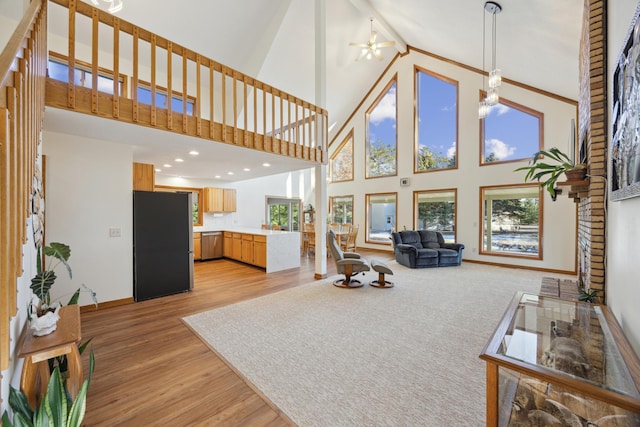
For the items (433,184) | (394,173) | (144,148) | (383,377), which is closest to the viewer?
(383,377)

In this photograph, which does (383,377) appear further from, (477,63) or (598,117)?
(477,63)

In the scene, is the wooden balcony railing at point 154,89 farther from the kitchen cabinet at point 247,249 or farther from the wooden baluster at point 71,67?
the kitchen cabinet at point 247,249

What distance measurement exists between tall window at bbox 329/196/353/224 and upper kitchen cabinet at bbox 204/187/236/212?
4042 millimetres

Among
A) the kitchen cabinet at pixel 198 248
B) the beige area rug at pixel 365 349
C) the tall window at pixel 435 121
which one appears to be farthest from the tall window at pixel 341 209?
the beige area rug at pixel 365 349

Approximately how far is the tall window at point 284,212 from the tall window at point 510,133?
6.17 metres

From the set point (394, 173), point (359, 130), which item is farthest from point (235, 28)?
point (394, 173)

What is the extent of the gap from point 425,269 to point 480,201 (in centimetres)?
246

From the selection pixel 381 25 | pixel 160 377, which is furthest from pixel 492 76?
pixel 160 377

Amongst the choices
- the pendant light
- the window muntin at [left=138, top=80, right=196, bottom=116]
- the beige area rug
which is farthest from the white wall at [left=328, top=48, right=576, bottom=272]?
the window muntin at [left=138, top=80, right=196, bottom=116]

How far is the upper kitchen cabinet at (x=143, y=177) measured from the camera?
4516 millimetres

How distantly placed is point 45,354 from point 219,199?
6.50 metres

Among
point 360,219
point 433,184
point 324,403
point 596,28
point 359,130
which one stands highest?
point 359,130

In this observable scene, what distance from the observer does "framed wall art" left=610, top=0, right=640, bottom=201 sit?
1.32 metres

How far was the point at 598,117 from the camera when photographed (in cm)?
228
